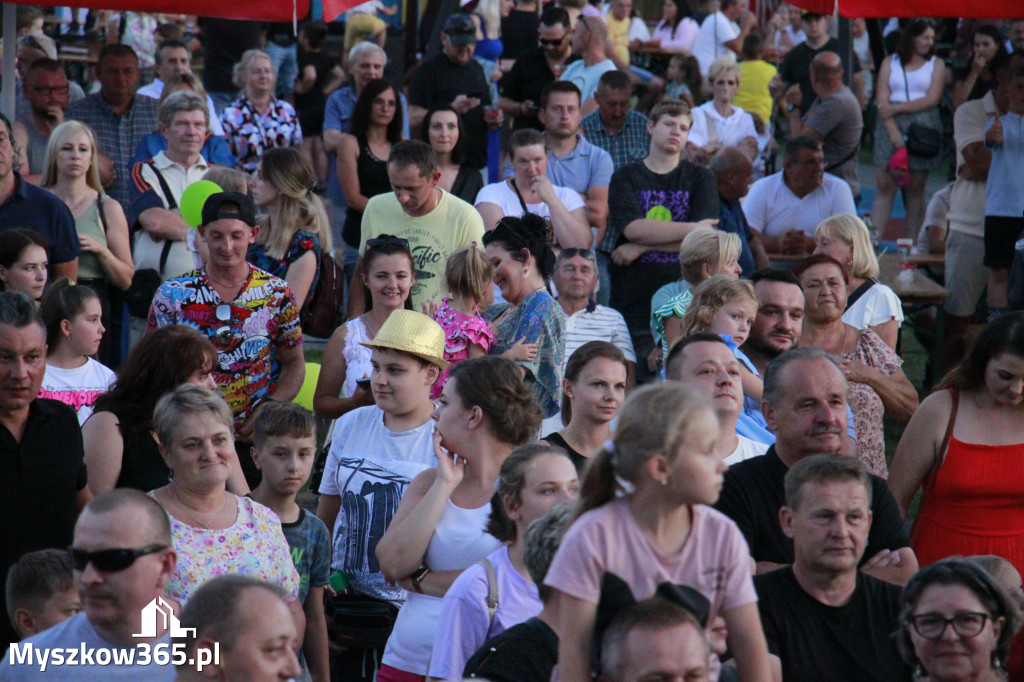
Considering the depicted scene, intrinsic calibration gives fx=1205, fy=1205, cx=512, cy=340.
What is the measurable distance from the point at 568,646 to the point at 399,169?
13.7 feet

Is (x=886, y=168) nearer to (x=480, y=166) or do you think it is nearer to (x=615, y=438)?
(x=480, y=166)

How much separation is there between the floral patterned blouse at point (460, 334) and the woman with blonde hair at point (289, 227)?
3.41 ft

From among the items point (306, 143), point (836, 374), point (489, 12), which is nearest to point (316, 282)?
point (836, 374)

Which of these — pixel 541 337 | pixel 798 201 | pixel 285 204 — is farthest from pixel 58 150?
pixel 798 201

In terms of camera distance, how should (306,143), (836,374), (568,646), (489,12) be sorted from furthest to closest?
(489,12) < (306,143) < (836,374) < (568,646)

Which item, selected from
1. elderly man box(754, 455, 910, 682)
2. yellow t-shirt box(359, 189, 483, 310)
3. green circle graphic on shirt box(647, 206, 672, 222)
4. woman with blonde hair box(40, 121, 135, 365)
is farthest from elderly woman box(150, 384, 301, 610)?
green circle graphic on shirt box(647, 206, 672, 222)

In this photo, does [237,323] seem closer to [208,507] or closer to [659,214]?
[208,507]

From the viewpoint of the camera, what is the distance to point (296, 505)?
4.19 m

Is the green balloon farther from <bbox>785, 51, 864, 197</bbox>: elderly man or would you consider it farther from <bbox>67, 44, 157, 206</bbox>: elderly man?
<bbox>785, 51, 864, 197</bbox>: elderly man

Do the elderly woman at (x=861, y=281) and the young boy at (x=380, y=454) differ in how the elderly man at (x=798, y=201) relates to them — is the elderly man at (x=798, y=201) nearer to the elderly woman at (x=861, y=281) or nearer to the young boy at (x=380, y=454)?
the elderly woman at (x=861, y=281)

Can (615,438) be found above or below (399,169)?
below

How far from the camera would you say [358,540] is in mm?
4062

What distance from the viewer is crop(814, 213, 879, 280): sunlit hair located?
620 cm

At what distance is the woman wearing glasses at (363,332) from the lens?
5.30 m
